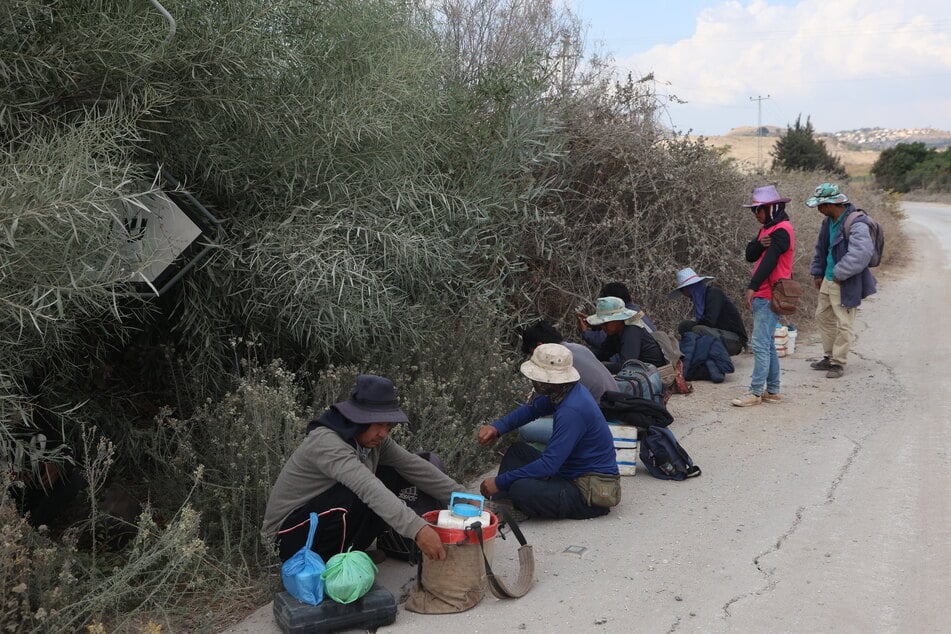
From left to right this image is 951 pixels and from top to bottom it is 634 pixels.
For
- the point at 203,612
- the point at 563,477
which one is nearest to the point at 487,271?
the point at 563,477

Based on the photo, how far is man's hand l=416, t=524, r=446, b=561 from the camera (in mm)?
4070

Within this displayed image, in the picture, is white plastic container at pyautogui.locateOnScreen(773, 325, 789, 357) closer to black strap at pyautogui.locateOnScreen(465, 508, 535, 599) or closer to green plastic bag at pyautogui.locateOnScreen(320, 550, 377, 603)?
black strap at pyautogui.locateOnScreen(465, 508, 535, 599)

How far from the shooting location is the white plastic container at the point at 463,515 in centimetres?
430

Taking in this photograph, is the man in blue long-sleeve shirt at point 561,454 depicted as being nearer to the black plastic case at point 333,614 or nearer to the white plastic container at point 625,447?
the white plastic container at point 625,447

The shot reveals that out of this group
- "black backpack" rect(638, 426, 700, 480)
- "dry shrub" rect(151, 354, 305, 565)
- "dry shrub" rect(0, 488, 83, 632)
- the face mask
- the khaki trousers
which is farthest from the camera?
the khaki trousers

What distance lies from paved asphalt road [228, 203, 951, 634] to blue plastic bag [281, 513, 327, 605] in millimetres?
274

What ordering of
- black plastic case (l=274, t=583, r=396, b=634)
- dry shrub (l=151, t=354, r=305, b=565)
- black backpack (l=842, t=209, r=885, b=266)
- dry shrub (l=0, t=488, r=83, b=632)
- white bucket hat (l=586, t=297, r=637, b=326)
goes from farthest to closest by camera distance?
black backpack (l=842, t=209, r=885, b=266) < white bucket hat (l=586, t=297, r=637, b=326) < dry shrub (l=151, t=354, r=305, b=565) < black plastic case (l=274, t=583, r=396, b=634) < dry shrub (l=0, t=488, r=83, b=632)

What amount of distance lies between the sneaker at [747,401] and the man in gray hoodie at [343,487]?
13.8 feet

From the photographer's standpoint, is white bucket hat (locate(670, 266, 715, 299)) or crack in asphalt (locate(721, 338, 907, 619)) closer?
crack in asphalt (locate(721, 338, 907, 619))

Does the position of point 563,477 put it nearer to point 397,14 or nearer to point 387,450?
point 387,450

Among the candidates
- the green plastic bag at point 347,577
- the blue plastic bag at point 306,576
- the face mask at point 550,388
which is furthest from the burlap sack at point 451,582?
the face mask at point 550,388

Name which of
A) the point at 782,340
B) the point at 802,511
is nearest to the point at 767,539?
the point at 802,511

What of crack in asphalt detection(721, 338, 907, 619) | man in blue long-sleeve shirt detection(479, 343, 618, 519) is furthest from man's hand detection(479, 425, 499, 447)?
crack in asphalt detection(721, 338, 907, 619)

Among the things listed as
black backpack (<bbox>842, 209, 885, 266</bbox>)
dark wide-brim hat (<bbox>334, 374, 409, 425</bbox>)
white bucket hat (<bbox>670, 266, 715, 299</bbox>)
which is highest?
black backpack (<bbox>842, 209, 885, 266</bbox>)
